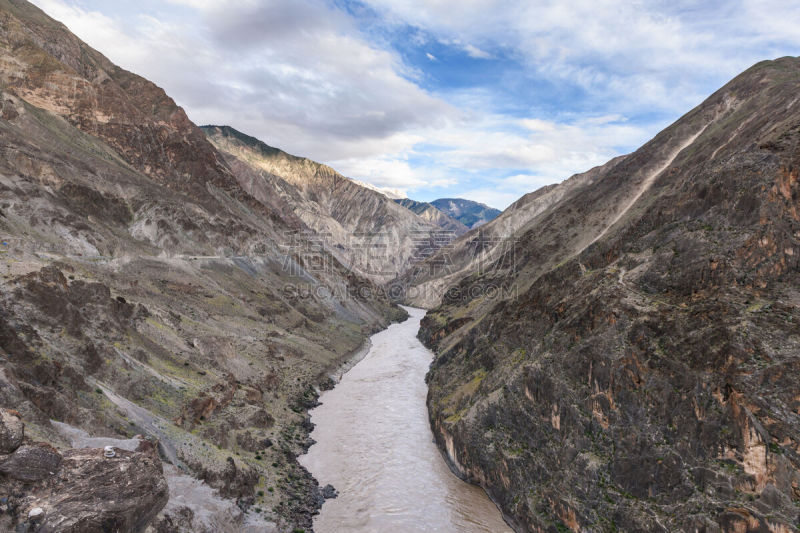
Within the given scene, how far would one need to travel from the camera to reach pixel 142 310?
4600cm

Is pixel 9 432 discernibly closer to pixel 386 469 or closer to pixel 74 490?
pixel 74 490

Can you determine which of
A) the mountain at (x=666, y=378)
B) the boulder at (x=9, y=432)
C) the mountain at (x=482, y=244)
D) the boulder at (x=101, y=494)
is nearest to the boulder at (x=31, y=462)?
the boulder at (x=9, y=432)

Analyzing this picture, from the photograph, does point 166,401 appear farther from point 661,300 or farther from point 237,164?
point 237,164

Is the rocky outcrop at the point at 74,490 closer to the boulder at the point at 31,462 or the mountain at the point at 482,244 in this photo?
the boulder at the point at 31,462

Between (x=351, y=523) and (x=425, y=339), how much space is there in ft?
216

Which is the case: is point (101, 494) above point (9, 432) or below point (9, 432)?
below

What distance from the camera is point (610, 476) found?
24484mm

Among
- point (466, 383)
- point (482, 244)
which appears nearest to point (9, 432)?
point (466, 383)

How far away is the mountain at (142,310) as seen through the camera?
2167cm

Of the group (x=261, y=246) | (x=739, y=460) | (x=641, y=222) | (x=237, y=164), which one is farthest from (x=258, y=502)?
(x=237, y=164)

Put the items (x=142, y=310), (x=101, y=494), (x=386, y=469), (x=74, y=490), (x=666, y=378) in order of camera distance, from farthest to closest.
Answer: (x=142, y=310), (x=386, y=469), (x=666, y=378), (x=101, y=494), (x=74, y=490)

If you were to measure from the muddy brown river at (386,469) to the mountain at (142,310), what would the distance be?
7.94 ft

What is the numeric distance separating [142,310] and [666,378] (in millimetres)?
49404

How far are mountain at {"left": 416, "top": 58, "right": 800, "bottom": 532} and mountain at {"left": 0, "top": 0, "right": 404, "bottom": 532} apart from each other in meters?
17.5
